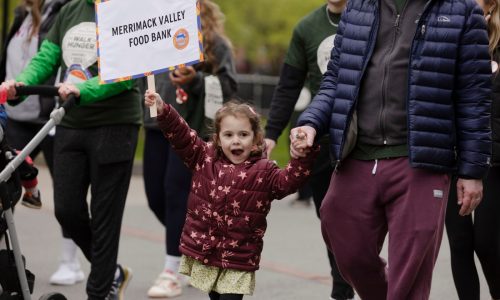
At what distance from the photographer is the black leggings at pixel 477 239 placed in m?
5.44

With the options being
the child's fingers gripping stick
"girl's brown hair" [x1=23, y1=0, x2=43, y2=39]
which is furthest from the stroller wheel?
"girl's brown hair" [x1=23, y1=0, x2=43, y2=39]

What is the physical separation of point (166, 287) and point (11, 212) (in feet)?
6.71

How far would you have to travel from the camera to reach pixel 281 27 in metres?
33.6

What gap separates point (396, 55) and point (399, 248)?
2.73 feet

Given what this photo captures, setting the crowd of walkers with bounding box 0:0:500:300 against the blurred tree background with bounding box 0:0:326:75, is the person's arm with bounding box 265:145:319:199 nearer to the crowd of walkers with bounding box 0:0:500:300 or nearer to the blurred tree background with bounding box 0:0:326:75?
the crowd of walkers with bounding box 0:0:500:300

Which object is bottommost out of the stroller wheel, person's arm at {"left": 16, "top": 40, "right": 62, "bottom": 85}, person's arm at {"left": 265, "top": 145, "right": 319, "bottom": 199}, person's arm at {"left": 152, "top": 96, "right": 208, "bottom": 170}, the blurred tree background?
the stroller wheel

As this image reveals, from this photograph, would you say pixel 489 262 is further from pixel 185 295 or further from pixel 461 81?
pixel 185 295

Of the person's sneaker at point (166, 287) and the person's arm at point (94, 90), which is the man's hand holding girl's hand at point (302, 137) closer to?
the person's arm at point (94, 90)

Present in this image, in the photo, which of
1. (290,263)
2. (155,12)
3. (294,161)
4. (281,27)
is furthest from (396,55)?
(281,27)

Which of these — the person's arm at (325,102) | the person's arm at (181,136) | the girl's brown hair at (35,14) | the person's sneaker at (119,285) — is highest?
the girl's brown hair at (35,14)

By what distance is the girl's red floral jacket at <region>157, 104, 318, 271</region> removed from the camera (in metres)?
4.80

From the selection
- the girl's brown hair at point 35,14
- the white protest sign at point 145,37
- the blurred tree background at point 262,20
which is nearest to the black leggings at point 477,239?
the white protest sign at point 145,37

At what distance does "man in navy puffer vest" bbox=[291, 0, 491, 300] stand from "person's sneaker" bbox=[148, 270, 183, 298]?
7.78 feet

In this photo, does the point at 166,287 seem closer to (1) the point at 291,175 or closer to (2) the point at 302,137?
(1) the point at 291,175
